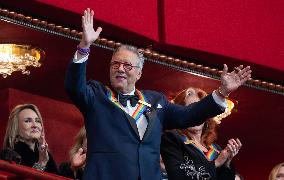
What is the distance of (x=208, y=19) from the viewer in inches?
213

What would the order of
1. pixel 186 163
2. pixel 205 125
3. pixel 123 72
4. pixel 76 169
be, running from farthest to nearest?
pixel 205 125, pixel 76 169, pixel 186 163, pixel 123 72

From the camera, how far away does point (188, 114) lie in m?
3.60

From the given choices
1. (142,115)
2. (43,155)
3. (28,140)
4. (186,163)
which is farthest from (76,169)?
(142,115)

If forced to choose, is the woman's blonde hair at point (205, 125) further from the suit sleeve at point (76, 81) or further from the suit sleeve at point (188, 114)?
the suit sleeve at point (76, 81)

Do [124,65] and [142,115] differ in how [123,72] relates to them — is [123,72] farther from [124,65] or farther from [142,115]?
[142,115]

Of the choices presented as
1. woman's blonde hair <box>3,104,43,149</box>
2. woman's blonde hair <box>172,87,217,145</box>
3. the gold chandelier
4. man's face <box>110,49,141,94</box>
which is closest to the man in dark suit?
man's face <box>110,49,141,94</box>

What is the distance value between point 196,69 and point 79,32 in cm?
85

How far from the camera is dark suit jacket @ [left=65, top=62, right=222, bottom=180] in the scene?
11.0 feet

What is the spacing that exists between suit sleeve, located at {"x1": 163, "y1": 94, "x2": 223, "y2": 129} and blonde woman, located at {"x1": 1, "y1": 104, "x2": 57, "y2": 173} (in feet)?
3.16

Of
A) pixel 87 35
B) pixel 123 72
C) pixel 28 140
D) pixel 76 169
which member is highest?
pixel 87 35

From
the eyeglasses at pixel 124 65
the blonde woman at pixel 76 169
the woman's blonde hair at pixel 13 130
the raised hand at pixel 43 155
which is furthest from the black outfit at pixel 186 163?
the woman's blonde hair at pixel 13 130

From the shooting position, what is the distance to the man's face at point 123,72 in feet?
11.5

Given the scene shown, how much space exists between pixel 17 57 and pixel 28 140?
593 millimetres

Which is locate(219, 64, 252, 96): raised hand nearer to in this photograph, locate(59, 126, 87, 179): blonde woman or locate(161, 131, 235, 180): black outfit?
locate(161, 131, 235, 180): black outfit
